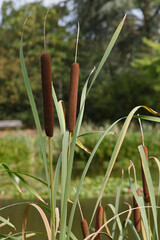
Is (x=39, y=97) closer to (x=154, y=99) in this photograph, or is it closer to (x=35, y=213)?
(x=154, y=99)

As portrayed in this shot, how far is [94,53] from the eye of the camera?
24578mm

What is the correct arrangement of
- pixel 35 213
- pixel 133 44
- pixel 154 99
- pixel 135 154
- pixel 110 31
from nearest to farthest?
pixel 35 213 < pixel 135 154 < pixel 154 99 < pixel 133 44 < pixel 110 31

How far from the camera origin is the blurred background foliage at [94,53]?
21.0m

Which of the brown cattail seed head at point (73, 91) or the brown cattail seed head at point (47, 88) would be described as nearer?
the brown cattail seed head at point (47, 88)

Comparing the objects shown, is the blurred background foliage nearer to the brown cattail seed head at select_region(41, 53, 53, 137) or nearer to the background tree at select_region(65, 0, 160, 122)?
the background tree at select_region(65, 0, 160, 122)

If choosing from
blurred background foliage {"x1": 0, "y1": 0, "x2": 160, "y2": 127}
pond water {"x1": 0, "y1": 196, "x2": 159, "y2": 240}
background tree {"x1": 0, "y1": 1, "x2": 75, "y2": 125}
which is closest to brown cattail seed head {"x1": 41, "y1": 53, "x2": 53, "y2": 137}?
pond water {"x1": 0, "y1": 196, "x2": 159, "y2": 240}

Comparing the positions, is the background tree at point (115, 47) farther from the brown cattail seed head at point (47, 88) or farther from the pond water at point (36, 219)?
the brown cattail seed head at point (47, 88)

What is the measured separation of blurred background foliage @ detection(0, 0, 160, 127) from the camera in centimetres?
2097

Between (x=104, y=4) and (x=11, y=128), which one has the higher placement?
(x=104, y=4)

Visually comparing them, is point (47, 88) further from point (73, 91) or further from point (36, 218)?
point (36, 218)

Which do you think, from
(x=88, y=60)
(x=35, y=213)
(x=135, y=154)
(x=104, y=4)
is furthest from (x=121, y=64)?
(x=35, y=213)

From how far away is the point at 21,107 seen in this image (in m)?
28.2

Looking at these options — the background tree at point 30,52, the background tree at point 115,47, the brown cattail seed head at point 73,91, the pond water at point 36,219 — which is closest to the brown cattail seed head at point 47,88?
the brown cattail seed head at point 73,91

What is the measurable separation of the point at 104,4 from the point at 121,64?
4.16 meters
